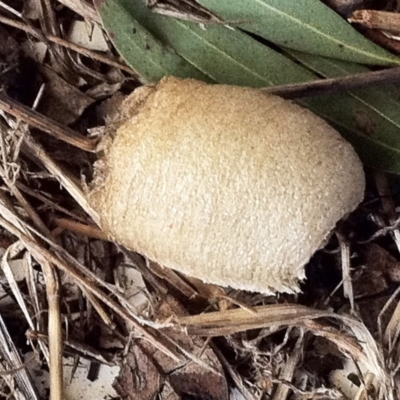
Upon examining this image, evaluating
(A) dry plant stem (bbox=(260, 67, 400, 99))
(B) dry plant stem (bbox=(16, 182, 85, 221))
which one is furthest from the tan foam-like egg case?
(B) dry plant stem (bbox=(16, 182, 85, 221))

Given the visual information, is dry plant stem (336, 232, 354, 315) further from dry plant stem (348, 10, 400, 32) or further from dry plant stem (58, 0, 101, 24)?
dry plant stem (58, 0, 101, 24)

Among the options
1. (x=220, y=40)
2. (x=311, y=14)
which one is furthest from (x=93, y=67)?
(x=311, y=14)

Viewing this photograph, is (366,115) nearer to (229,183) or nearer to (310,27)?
(310,27)

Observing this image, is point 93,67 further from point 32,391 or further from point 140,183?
point 32,391

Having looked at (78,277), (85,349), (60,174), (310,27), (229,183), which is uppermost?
(310,27)

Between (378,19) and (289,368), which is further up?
(378,19)

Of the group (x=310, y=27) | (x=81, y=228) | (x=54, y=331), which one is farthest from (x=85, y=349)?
(x=310, y=27)

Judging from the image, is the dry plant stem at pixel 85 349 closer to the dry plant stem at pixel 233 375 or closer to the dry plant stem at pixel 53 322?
the dry plant stem at pixel 53 322
